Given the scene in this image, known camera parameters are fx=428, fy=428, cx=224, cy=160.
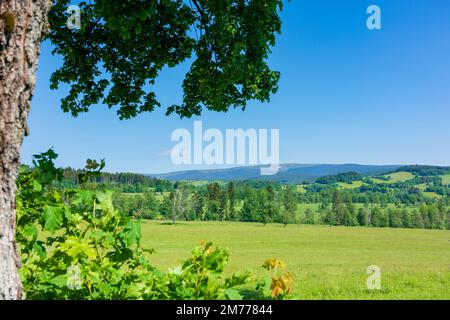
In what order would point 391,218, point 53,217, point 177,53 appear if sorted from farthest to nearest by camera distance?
1. point 391,218
2. point 177,53
3. point 53,217

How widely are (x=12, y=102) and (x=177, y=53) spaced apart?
10.0 metres

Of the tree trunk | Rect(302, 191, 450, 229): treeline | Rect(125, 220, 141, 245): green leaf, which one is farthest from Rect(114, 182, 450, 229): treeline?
the tree trunk

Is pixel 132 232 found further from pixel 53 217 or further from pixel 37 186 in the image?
pixel 37 186

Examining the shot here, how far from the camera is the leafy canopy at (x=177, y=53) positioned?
12.4m

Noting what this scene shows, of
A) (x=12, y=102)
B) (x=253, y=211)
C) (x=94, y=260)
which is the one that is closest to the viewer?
(x=12, y=102)

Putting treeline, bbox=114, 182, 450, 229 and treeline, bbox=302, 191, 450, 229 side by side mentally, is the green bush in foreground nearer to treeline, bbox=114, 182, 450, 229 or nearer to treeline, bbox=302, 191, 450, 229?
treeline, bbox=114, 182, 450, 229

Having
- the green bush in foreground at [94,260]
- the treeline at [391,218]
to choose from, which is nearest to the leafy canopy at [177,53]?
the green bush in foreground at [94,260]

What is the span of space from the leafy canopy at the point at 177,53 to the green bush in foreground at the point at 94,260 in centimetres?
811

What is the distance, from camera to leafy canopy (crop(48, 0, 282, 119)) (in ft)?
40.6

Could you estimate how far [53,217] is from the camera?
448cm

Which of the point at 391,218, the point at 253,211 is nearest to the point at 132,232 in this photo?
the point at 253,211

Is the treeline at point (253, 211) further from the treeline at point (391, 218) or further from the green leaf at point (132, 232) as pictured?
the green leaf at point (132, 232)
